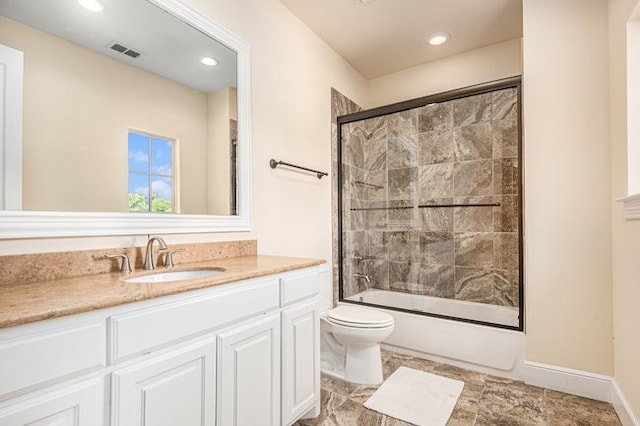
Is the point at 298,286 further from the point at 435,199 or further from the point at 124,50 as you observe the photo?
the point at 435,199

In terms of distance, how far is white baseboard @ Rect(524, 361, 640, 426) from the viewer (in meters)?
1.86

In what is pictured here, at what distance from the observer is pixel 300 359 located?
1.56 metres

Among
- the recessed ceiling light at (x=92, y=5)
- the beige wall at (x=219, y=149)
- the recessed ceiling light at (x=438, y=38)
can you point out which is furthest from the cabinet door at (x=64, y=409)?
the recessed ceiling light at (x=438, y=38)

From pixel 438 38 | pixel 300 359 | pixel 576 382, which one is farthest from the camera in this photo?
pixel 438 38

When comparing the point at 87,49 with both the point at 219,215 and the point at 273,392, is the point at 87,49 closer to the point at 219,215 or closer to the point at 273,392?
the point at 219,215

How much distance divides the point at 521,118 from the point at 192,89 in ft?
7.14

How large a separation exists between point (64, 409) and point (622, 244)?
8.08 ft

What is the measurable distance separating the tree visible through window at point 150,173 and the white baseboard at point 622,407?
2476 mm

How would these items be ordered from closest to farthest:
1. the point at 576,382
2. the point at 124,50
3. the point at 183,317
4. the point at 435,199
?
1. the point at 183,317
2. the point at 124,50
3. the point at 576,382
4. the point at 435,199

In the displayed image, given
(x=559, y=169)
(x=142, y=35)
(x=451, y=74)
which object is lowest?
(x=559, y=169)

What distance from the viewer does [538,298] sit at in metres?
2.10

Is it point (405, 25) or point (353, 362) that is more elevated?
point (405, 25)

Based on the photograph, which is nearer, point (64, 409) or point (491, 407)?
point (64, 409)

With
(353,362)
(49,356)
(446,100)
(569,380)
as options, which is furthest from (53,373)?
(446,100)
